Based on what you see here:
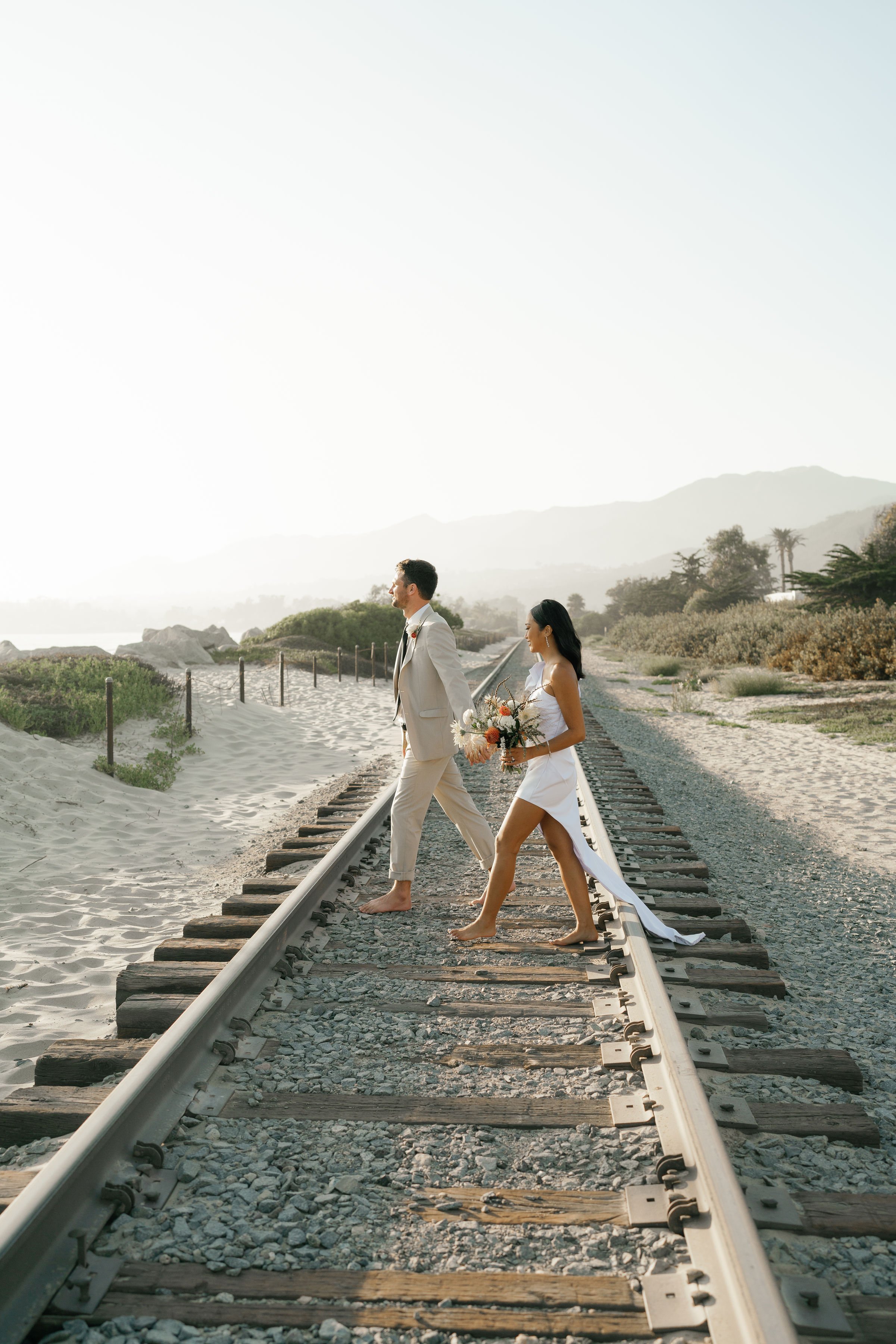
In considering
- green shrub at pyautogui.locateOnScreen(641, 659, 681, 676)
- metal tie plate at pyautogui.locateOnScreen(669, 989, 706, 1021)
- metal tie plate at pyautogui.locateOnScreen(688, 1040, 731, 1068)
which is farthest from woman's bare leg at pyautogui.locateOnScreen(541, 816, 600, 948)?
green shrub at pyautogui.locateOnScreen(641, 659, 681, 676)

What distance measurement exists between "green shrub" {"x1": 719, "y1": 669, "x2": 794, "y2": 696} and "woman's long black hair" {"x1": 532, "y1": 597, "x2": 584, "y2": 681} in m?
15.8

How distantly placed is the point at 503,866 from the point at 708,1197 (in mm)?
2313

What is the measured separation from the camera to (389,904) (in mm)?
4934

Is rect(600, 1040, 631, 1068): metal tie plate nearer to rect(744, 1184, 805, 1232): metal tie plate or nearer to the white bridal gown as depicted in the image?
rect(744, 1184, 805, 1232): metal tie plate

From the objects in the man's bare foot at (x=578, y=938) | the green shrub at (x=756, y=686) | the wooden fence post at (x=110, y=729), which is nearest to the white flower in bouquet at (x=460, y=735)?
the man's bare foot at (x=578, y=938)

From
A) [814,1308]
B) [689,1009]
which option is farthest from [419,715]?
[814,1308]

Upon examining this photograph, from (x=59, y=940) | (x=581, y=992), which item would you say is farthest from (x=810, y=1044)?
(x=59, y=940)

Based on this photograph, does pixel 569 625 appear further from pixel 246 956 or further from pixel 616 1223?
pixel 616 1223

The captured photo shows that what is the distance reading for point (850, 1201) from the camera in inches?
98.2

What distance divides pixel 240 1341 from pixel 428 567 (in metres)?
3.71

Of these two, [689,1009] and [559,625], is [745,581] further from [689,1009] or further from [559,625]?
[689,1009]

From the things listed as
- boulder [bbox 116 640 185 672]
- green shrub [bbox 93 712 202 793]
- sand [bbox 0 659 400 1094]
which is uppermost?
boulder [bbox 116 640 185 672]

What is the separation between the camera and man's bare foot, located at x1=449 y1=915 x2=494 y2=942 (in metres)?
4.49

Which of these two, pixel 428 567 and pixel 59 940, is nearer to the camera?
pixel 428 567
